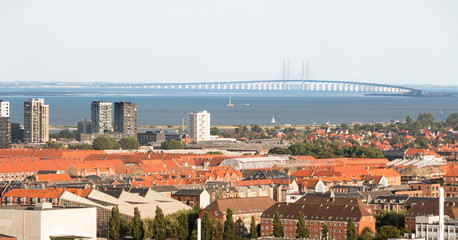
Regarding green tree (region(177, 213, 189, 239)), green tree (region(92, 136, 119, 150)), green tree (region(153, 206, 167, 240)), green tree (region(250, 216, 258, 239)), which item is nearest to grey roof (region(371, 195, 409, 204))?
green tree (region(250, 216, 258, 239))

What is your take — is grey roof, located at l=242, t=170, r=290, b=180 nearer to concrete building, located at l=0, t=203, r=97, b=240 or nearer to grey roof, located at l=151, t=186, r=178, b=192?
grey roof, located at l=151, t=186, r=178, b=192

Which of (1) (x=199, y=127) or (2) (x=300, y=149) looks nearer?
(2) (x=300, y=149)

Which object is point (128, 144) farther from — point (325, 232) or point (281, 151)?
point (325, 232)

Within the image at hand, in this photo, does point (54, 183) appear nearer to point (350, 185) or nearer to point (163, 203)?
point (163, 203)

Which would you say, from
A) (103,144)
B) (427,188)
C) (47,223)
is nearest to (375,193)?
(427,188)

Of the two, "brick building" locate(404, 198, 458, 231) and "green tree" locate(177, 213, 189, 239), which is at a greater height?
"brick building" locate(404, 198, 458, 231)

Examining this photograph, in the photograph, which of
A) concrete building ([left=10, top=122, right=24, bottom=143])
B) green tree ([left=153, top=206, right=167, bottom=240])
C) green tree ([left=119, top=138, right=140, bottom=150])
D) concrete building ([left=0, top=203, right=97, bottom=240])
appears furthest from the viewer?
concrete building ([left=10, top=122, right=24, bottom=143])

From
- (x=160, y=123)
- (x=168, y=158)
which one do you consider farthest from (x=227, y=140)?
(x=160, y=123)
